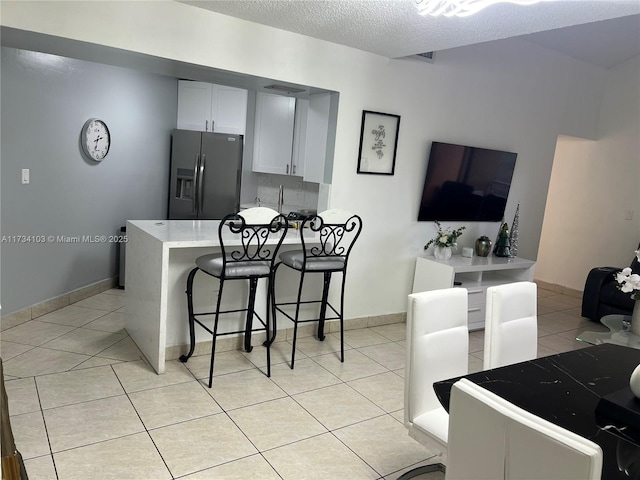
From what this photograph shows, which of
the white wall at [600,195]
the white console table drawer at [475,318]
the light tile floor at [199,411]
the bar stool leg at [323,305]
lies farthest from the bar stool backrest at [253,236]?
the white wall at [600,195]

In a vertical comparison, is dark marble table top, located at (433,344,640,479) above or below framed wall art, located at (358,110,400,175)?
below

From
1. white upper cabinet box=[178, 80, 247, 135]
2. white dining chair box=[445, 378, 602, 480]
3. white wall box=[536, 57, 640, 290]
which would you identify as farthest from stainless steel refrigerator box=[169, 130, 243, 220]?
white dining chair box=[445, 378, 602, 480]

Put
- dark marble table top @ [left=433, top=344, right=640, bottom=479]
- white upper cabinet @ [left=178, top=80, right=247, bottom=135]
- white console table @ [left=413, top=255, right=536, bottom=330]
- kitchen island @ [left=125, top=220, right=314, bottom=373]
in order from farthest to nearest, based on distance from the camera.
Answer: white upper cabinet @ [left=178, top=80, right=247, bottom=135], white console table @ [left=413, top=255, right=536, bottom=330], kitchen island @ [left=125, top=220, right=314, bottom=373], dark marble table top @ [left=433, top=344, right=640, bottom=479]

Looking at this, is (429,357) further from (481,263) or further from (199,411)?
(481,263)

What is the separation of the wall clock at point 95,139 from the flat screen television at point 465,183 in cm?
319

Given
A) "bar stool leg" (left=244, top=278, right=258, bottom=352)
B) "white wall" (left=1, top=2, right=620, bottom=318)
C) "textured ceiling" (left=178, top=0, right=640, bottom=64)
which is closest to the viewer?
"textured ceiling" (left=178, top=0, right=640, bottom=64)

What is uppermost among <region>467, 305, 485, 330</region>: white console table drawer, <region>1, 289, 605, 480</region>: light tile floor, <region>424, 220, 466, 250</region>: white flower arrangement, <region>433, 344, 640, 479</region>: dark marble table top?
<region>424, 220, 466, 250</region>: white flower arrangement

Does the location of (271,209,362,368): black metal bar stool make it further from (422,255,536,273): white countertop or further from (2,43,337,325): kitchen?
(422,255,536,273): white countertop

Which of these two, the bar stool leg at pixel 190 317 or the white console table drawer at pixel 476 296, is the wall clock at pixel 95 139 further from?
the white console table drawer at pixel 476 296

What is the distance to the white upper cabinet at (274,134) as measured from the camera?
5.44 m

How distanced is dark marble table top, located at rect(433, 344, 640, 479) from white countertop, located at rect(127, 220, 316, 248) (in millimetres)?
1940

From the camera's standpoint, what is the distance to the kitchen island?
3.13 m

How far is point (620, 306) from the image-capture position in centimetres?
500

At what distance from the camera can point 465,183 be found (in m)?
4.79
